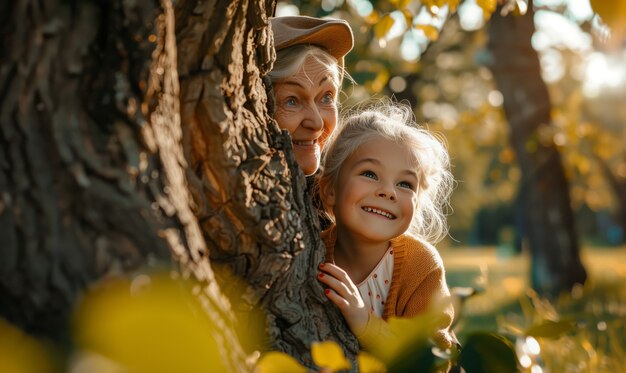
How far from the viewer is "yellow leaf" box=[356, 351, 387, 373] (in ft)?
3.81

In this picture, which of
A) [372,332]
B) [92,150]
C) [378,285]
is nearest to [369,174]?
[378,285]

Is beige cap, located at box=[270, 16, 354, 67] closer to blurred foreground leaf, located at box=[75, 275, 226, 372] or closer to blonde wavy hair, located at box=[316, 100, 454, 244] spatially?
blonde wavy hair, located at box=[316, 100, 454, 244]

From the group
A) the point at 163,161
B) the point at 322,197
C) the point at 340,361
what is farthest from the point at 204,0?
the point at 322,197

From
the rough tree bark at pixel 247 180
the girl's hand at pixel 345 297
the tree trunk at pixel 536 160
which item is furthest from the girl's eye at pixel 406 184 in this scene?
the tree trunk at pixel 536 160

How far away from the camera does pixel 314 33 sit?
9.67 feet

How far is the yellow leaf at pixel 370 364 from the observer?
3.81ft

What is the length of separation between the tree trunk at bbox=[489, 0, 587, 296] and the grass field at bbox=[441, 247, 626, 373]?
44 cm

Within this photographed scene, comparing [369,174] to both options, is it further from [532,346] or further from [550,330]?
[550,330]

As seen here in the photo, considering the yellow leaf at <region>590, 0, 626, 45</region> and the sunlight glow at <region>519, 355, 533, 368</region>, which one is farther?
the sunlight glow at <region>519, 355, 533, 368</region>

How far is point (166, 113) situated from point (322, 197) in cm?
145

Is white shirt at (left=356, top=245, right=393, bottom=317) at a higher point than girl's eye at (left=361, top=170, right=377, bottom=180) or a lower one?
lower

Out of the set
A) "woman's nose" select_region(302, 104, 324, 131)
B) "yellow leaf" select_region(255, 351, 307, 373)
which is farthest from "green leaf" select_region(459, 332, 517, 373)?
"woman's nose" select_region(302, 104, 324, 131)

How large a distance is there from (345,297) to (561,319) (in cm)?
78

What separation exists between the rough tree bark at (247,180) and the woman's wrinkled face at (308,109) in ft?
2.07
